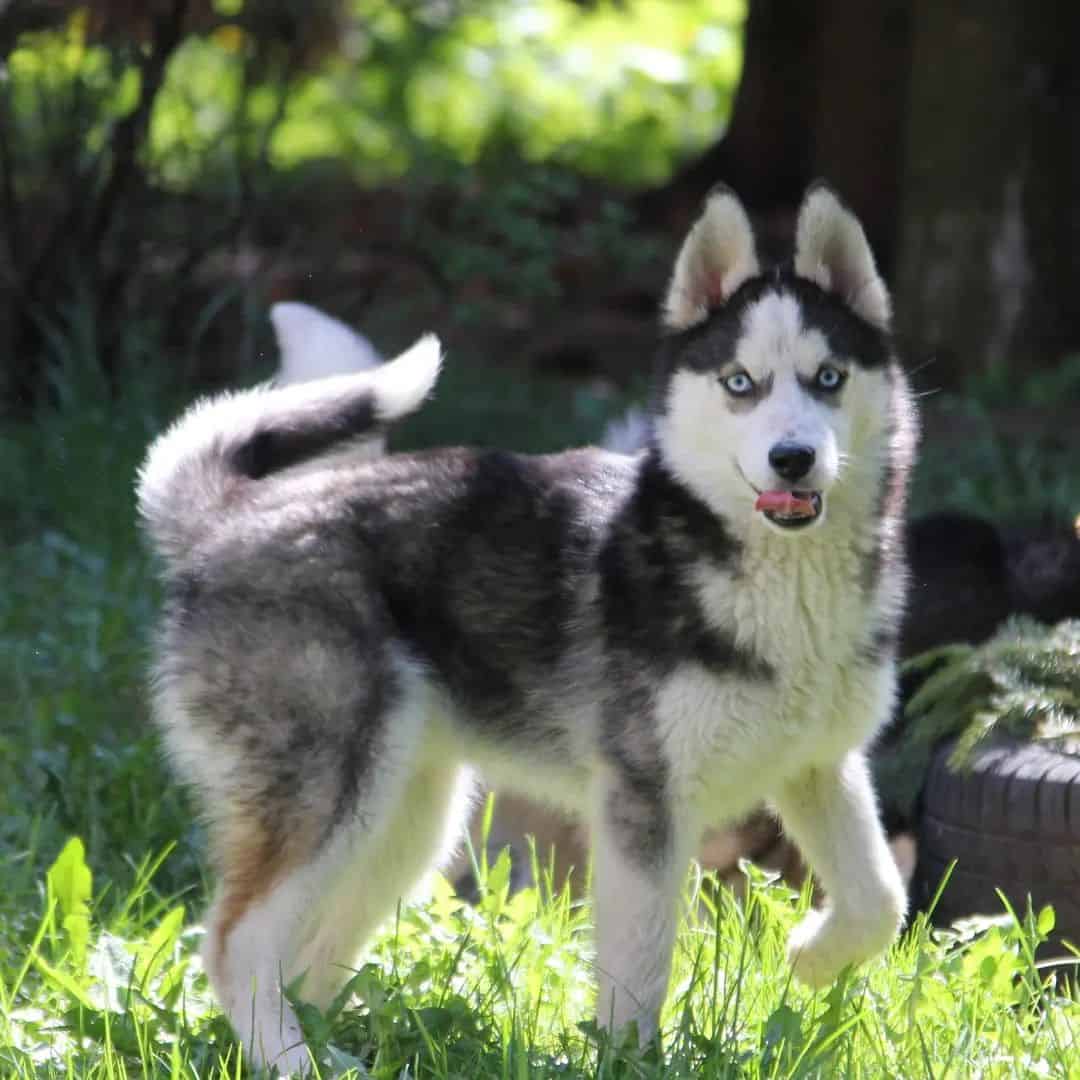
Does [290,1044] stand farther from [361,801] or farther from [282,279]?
[282,279]

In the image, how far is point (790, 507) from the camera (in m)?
3.57

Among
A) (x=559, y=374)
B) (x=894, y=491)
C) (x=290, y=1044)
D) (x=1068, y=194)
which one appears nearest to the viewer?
(x=290, y=1044)

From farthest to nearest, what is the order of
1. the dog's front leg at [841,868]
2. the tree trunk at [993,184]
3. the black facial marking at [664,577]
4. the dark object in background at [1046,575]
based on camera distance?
the tree trunk at [993,184] < the dark object in background at [1046,575] < the dog's front leg at [841,868] < the black facial marking at [664,577]

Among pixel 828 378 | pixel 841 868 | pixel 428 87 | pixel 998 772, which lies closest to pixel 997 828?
pixel 998 772

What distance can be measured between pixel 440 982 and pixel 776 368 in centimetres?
147

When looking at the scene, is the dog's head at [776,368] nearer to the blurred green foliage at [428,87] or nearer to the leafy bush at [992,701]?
the leafy bush at [992,701]

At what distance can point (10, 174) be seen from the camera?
28.6ft

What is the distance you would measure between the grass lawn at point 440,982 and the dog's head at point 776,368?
945 mm

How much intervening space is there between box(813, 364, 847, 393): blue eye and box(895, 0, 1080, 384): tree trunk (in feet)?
18.4

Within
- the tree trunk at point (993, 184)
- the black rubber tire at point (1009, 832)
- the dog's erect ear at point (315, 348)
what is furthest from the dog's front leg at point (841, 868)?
the tree trunk at point (993, 184)

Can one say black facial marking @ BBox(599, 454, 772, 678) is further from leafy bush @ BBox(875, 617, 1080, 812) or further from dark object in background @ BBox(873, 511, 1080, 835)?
dark object in background @ BBox(873, 511, 1080, 835)

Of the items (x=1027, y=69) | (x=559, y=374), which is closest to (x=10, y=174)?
(x=559, y=374)

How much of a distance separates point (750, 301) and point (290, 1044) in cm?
176

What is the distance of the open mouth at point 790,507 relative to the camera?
141 inches
